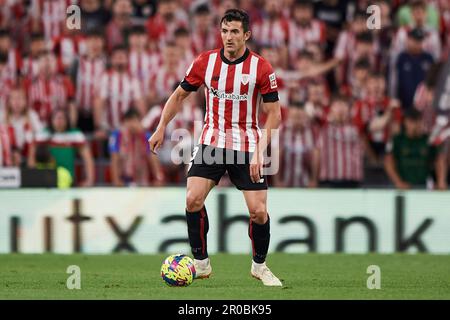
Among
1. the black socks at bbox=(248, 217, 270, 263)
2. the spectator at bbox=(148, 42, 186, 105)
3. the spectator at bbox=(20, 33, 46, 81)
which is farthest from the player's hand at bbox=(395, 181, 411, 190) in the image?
the spectator at bbox=(20, 33, 46, 81)

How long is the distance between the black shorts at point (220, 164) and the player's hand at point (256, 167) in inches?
7.2

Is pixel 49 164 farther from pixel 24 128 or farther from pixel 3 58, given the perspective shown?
pixel 3 58

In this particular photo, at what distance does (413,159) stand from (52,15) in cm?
571

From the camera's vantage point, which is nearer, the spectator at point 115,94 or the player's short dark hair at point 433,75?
the spectator at point 115,94

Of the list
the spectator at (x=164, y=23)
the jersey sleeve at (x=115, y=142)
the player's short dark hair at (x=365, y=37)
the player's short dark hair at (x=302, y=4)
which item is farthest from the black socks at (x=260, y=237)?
the player's short dark hair at (x=302, y=4)

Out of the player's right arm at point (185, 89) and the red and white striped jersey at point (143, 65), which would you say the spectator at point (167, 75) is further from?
the player's right arm at point (185, 89)

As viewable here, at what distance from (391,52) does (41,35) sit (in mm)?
5019

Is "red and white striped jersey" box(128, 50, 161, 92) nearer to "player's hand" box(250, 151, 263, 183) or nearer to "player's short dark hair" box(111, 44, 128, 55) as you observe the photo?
"player's short dark hair" box(111, 44, 128, 55)

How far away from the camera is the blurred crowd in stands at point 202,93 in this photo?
14.2m

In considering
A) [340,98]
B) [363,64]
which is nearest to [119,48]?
[340,98]

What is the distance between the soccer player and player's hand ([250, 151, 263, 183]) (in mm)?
18

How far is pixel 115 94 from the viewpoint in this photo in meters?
15.0
